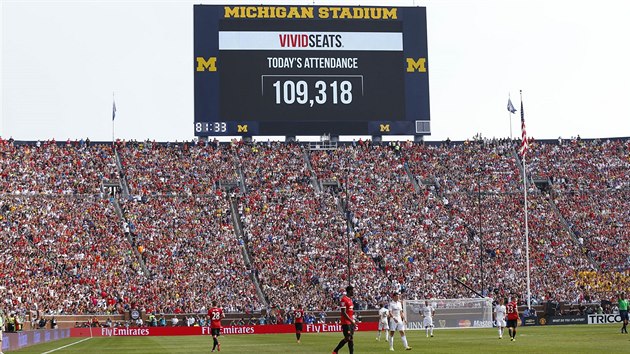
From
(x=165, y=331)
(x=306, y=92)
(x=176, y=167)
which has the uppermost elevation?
(x=306, y=92)

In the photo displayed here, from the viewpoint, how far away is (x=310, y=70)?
77.8 meters

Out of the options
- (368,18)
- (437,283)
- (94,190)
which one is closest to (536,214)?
(437,283)

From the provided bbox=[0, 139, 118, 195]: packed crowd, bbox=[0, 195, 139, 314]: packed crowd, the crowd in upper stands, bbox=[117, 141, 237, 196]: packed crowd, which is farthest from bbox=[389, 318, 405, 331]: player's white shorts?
bbox=[0, 139, 118, 195]: packed crowd

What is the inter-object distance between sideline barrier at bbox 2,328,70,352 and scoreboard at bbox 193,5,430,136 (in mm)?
22664

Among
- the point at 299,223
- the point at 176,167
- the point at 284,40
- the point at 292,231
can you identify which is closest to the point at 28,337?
the point at 292,231

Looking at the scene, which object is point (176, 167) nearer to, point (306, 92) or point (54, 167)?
point (54, 167)

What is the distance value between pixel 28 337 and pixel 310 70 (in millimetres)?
36230

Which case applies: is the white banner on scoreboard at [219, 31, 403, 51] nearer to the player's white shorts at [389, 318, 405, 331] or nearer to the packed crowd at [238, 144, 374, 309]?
the packed crowd at [238, 144, 374, 309]

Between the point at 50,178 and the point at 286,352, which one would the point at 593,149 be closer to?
the point at 50,178

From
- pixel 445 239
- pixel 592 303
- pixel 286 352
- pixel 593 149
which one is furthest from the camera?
pixel 593 149

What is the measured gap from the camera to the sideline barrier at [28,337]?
138ft

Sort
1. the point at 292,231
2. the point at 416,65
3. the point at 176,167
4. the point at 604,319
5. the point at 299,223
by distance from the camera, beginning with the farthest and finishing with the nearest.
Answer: the point at 176,167, the point at 416,65, the point at 299,223, the point at 292,231, the point at 604,319

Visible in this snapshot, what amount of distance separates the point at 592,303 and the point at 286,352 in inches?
1620

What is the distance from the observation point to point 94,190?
78.3 meters
